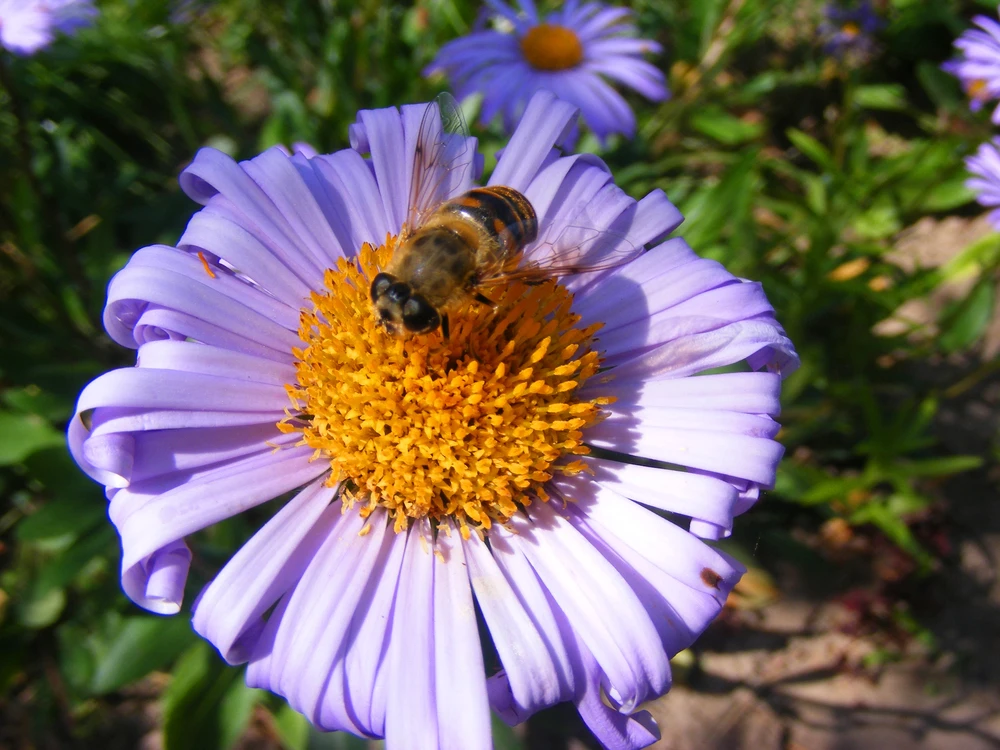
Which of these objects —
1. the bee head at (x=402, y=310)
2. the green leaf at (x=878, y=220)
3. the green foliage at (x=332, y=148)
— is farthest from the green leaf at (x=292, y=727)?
the green leaf at (x=878, y=220)

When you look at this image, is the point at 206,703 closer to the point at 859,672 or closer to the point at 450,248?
the point at 450,248

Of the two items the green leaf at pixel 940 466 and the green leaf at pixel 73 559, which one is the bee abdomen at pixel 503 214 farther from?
the green leaf at pixel 940 466

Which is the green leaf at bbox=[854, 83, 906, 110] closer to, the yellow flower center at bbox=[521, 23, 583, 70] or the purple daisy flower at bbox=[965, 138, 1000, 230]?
the purple daisy flower at bbox=[965, 138, 1000, 230]

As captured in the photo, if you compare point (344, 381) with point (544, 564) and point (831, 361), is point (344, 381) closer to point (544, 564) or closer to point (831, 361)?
point (544, 564)

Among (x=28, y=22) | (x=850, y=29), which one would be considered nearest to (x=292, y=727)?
(x=28, y=22)

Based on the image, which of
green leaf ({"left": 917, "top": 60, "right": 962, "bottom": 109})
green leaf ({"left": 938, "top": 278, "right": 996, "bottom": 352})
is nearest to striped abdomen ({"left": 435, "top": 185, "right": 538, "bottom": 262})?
green leaf ({"left": 938, "top": 278, "right": 996, "bottom": 352})
